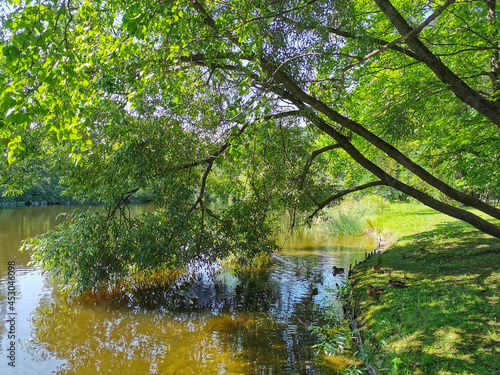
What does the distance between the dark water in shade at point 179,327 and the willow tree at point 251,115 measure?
1129 mm

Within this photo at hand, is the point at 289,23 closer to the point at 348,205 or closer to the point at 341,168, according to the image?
the point at 341,168

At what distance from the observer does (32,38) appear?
2248mm

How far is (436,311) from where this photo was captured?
5.61 m

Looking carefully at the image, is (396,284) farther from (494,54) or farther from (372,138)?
(494,54)

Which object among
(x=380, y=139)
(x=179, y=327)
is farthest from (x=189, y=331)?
(x=380, y=139)

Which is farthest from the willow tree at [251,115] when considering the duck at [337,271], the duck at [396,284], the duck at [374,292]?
the duck at [337,271]

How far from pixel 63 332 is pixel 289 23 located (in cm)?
764

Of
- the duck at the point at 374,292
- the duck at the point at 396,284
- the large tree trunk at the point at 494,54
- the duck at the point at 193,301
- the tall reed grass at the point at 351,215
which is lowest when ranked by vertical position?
the duck at the point at 193,301

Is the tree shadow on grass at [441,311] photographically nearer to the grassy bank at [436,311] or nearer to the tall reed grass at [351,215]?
the grassy bank at [436,311]

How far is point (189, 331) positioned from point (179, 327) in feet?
1.06

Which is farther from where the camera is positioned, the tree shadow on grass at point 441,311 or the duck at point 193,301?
the duck at point 193,301

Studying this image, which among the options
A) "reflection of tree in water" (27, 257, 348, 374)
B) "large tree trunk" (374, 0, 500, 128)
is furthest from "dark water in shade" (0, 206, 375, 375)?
"large tree trunk" (374, 0, 500, 128)

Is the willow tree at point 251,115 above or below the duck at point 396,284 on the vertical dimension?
above

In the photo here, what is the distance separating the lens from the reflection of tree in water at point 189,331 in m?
5.68
